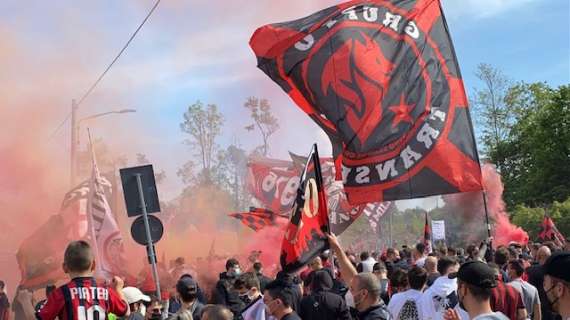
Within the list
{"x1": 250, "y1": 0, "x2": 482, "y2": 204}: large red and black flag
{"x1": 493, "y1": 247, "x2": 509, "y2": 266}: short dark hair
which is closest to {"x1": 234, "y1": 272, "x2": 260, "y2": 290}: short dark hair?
{"x1": 250, "y1": 0, "x2": 482, "y2": 204}: large red and black flag

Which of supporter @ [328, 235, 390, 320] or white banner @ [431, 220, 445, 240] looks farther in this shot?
white banner @ [431, 220, 445, 240]

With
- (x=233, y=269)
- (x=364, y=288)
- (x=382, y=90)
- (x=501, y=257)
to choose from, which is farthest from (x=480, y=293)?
(x=233, y=269)

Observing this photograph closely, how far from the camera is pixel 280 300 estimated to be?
5.88 m

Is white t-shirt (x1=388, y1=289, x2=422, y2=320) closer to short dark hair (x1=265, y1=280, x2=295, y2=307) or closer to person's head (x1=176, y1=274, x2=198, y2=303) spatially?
short dark hair (x1=265, y1=280, x2=295, y2=307)

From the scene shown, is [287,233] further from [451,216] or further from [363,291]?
[451,216]

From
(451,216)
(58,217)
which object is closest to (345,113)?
(58,217)

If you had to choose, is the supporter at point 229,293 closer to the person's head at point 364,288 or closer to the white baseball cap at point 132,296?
the white baseball cap at point 132,296

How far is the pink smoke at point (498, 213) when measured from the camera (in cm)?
3222

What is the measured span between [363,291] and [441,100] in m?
3.75

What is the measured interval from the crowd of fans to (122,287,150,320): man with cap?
11 mm

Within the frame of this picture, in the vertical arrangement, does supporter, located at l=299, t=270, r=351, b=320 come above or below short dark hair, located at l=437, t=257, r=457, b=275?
below

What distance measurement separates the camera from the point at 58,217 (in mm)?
18203

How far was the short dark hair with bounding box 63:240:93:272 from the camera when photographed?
5.22m

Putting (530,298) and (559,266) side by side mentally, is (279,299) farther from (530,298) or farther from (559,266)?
(530,298)
